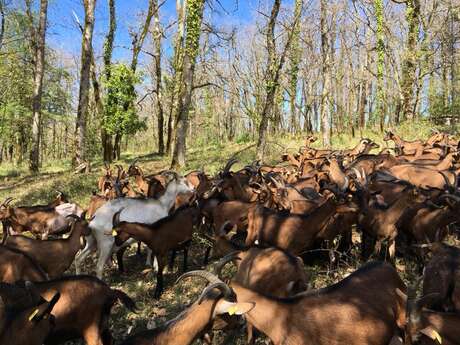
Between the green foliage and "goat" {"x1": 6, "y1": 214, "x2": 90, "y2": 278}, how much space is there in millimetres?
17322

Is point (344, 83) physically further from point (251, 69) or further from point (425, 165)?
point (425, 165)

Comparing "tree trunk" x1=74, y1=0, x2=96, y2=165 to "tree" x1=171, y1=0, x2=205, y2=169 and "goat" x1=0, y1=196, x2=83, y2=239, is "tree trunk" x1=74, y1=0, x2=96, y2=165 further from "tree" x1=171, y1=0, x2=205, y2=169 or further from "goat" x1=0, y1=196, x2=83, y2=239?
"goat" x1=0, y1=196, x2=83, y2=239

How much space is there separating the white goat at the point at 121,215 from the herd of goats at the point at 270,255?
0.02 meters

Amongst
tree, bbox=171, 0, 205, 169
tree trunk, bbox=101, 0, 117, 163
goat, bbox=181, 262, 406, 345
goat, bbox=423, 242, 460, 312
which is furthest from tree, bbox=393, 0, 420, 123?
goat, bbox=181, 262, 406, 345

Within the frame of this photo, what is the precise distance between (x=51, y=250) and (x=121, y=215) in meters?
1.53

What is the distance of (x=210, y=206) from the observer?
9.07 meters

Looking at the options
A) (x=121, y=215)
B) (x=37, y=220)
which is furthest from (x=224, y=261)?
(x=37, y=220)

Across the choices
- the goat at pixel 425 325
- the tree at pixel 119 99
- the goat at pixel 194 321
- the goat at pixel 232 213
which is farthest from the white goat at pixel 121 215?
the tree at pixel 119 99

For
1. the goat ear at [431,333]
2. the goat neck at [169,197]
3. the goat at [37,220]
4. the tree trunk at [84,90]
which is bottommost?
the goat at [37,220]

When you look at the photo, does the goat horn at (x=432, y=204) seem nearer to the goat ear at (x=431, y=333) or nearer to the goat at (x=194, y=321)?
the goat ear at (x=431, y=333)

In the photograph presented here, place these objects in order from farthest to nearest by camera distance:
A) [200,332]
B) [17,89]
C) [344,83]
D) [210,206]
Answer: [344,83], [17,89], [210,206], [200,332]

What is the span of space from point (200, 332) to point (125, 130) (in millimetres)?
21505

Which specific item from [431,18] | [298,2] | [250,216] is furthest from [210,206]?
[431,18]

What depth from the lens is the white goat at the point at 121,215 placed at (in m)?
7.86
